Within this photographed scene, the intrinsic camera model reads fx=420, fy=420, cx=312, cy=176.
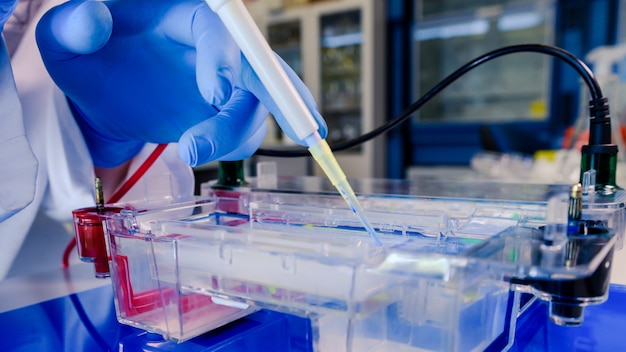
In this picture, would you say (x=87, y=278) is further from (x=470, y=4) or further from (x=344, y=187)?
(x=470, y=4)

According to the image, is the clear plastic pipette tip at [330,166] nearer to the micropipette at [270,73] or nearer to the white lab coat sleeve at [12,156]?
the micropipette at [270,73]

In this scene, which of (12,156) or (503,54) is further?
(503,54)

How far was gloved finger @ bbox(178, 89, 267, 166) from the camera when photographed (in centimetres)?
36

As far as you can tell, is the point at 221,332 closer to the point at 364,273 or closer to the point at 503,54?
the point at 364,273

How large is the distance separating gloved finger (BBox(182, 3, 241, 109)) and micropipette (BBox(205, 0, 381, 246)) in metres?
0.07

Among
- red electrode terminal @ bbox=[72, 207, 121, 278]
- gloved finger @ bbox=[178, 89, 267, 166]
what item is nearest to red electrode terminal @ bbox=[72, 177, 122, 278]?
red electrode terminal @ bbox=[72, 207, 121, 278]

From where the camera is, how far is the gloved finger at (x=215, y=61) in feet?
1.20

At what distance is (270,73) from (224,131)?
105mm

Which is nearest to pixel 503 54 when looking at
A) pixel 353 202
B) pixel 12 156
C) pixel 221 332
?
pixel 353 202

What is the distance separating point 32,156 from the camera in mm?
448

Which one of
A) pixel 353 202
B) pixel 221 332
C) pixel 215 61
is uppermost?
pixel 215 61

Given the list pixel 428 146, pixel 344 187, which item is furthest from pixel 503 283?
pixel 428 146

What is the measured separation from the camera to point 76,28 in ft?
1.29

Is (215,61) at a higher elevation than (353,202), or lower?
higher
